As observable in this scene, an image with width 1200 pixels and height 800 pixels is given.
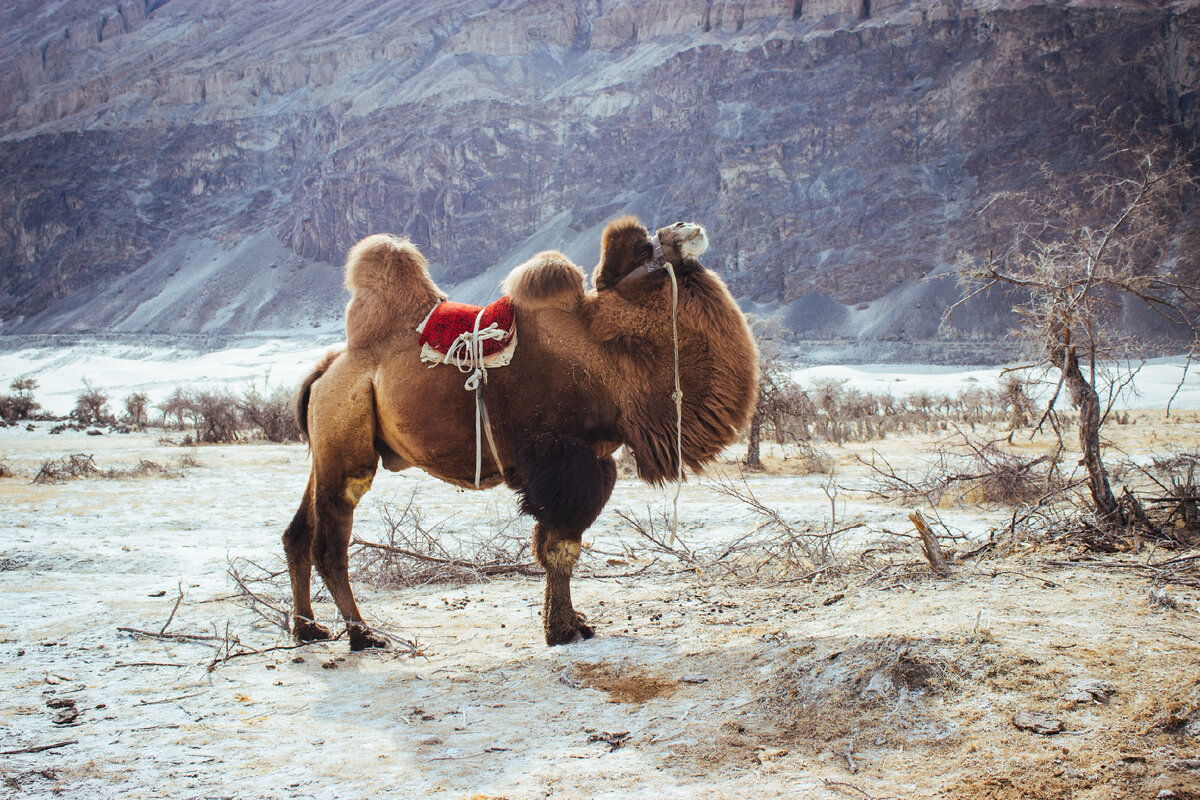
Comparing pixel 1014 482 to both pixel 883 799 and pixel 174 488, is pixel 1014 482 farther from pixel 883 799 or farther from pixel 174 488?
pixel 174 488

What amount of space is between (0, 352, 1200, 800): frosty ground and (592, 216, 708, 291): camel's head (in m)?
1.88

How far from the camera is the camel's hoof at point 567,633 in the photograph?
3.86 m

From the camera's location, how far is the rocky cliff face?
274ft

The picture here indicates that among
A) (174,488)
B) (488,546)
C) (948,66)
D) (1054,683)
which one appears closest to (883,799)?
(1054,683)

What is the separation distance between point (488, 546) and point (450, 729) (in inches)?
134

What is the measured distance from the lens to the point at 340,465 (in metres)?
4.25

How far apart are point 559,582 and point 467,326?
1.42 m

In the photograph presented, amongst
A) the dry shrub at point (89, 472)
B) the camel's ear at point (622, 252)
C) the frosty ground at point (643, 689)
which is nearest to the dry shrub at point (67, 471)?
the dry shrub at point (89, 472)

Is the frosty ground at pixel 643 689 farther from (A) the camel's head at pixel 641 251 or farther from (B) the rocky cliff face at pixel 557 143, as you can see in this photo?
(B) the rocky cliff face at pixel 557 143

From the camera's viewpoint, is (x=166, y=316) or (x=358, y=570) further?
(x=166, y=316)

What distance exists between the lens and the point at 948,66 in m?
91.9

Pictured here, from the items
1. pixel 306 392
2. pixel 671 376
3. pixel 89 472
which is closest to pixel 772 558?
pixel 671 376

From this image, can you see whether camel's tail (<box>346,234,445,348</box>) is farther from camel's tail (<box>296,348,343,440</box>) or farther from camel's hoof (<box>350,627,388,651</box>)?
camel's hoof (<box>350,627,388,651</box>)

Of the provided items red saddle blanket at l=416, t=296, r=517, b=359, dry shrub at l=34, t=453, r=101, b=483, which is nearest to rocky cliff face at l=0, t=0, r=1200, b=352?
dry shrub at l=34, t=453, r=101, b=483
